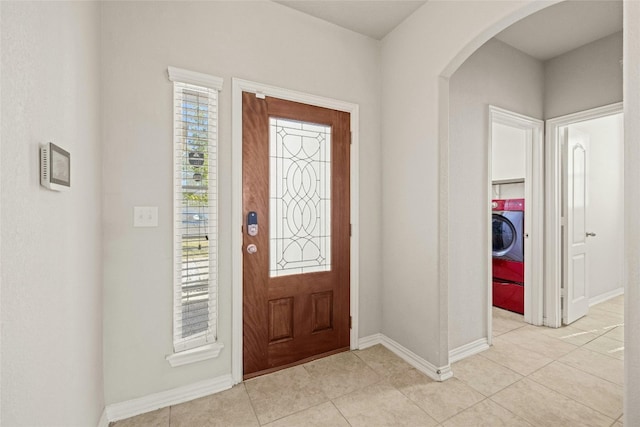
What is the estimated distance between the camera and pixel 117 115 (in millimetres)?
1759

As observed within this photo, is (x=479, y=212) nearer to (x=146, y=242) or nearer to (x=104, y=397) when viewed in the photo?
(x=146, y=242)

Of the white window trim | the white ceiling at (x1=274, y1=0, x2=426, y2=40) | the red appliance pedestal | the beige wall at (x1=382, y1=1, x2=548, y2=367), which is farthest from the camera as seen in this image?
the red appliance pedestal

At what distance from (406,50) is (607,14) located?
5.74ft

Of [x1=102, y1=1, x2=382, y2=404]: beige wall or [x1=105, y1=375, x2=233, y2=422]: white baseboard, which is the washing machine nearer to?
[x1=102, y1=1, x2=382, y2=404]: beige wall

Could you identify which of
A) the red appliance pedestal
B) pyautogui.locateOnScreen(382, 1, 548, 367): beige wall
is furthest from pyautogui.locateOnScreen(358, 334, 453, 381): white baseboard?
the red appliance pedestal

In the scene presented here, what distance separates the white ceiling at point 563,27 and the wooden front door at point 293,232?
1.89 metres

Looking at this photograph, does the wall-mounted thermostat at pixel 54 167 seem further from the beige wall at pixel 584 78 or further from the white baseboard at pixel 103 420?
the beige wall at pixel 584 78

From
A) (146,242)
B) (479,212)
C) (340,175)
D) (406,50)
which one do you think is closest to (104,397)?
(146,242)

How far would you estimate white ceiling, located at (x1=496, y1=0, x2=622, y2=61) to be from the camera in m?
2.36

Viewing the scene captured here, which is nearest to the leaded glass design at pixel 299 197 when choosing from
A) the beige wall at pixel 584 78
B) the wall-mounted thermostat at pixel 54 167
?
the wall-mounted thermostat at pixel 54 167

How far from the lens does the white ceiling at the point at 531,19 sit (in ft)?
7.54

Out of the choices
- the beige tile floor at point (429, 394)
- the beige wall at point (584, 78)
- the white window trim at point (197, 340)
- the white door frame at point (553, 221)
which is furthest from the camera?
the white door frame at point (553, 221)

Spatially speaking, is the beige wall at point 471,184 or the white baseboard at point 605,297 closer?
the beige wall at point 471,184

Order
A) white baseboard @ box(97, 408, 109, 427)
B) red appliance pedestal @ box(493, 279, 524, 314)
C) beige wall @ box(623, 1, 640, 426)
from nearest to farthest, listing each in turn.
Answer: beige wall @ box(623, 1, 640, 426) < white baseboard @ box(97, 408, 109, 427) < red appliance pedestal @ box(493, 279, 524, 314)
